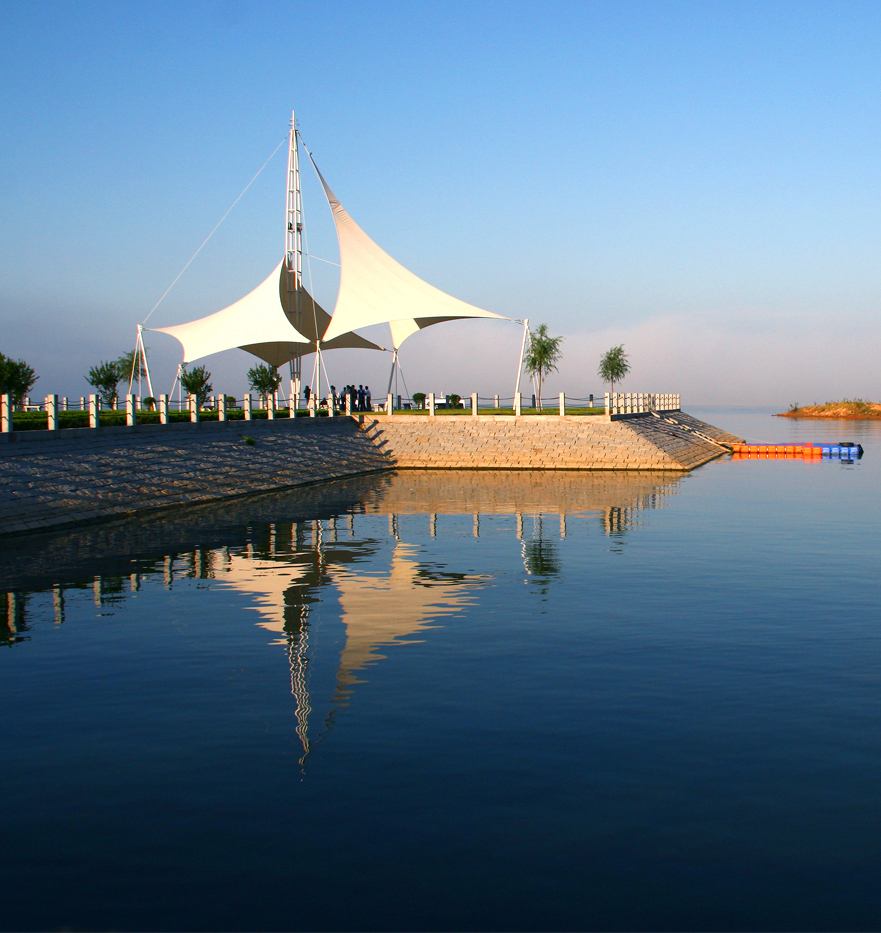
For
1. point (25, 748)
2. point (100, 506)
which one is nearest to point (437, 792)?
point (25, 748)

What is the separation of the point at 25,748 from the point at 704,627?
769 centimetres

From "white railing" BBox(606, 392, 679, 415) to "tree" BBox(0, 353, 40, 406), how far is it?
26617mm

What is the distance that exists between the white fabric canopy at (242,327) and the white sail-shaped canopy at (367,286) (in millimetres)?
2316

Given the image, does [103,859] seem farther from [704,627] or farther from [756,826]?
[704,627]

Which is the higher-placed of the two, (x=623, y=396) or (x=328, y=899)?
(x=623, y=396)

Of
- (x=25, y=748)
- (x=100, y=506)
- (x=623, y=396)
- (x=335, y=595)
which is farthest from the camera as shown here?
(x=623, y=396)

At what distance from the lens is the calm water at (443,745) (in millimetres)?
5062

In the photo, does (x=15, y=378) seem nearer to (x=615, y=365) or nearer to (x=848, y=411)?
(x=615, y=365)

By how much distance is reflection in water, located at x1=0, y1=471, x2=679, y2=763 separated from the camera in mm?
11336

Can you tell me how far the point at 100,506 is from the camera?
2258cm

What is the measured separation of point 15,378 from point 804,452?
39139 millimetres

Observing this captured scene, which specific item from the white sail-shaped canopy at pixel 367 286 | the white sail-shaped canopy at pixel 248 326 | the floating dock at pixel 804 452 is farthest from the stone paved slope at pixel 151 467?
the floating dock at pixel 804 452

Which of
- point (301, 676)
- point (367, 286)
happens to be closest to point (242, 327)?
point (367, 286)

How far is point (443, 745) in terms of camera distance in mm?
7242
